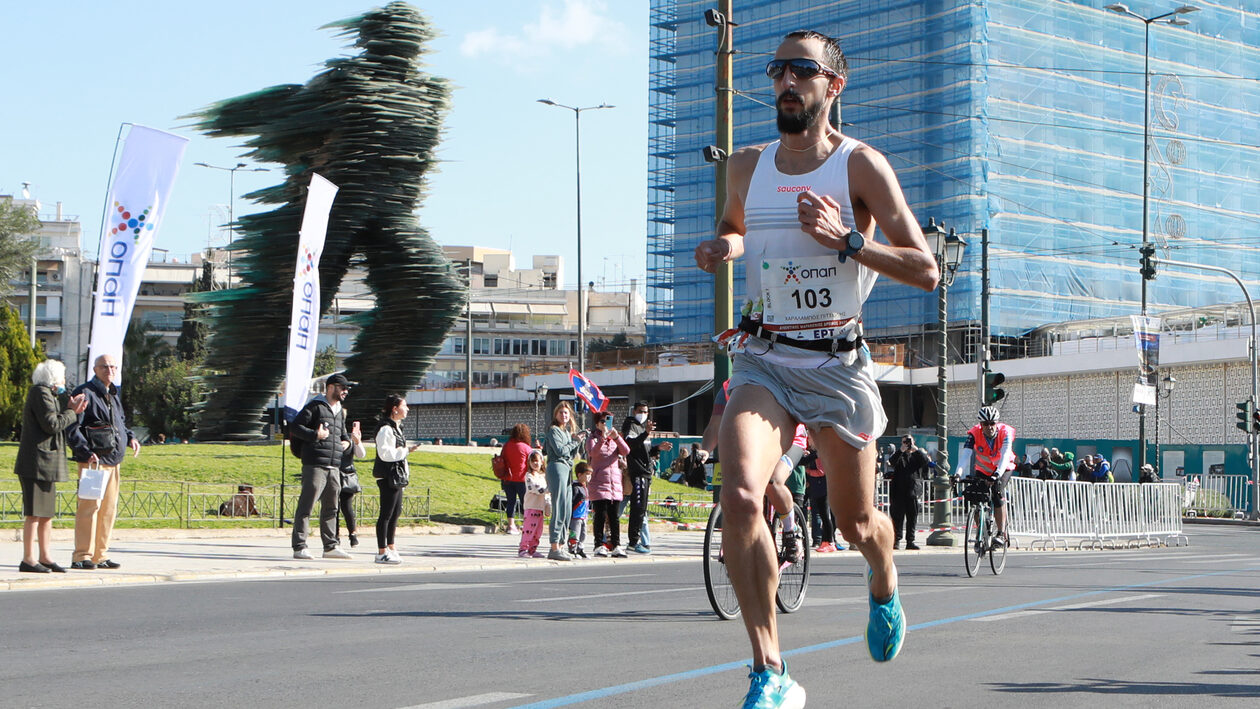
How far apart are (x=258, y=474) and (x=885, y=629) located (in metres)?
24.7

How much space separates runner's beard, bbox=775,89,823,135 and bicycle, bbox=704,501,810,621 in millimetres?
4480

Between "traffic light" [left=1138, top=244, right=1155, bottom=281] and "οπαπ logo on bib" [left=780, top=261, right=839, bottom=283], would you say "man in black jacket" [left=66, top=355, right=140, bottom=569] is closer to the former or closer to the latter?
"οπαπ logo on bib" [left=780, top=261, right=839, bottom=283]

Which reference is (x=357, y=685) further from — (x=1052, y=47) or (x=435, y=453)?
(x=1052, y=47)

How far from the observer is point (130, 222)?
755 inches

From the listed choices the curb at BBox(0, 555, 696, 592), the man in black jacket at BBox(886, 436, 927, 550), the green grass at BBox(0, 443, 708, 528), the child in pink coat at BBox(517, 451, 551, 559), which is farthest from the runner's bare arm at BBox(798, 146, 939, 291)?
the man in black jacket at BBox(886, 436, 927, 550)

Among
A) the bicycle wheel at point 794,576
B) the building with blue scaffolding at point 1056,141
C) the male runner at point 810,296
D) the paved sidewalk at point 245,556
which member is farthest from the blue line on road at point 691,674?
the building with blue scaffolding at point 1056,141

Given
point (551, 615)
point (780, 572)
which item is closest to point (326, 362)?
point (551, 615)

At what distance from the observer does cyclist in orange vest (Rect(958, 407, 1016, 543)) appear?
16.5 meters

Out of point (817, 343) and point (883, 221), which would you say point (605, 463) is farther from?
point (883, 221)

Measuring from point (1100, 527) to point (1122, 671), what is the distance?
2091cm

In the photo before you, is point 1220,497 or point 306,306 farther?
point 1220,497

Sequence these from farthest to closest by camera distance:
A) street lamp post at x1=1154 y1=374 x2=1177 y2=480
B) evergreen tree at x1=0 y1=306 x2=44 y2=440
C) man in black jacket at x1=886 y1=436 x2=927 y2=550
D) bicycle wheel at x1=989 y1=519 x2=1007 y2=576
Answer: evergreen tree at x1=0 y1=306 x2=44 y2=440, street lamp post at x1=1154 y1=374 x2=1177 y2=480, man in black jacket at x1=886 y1=436 x2=927 y2=550, bicycle wheel at x1=989 y1=519 x2=1007 y2=576

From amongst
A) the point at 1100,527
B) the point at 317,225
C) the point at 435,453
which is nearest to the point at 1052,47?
the point at 435,453

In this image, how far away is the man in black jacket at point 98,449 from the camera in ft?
45.2
